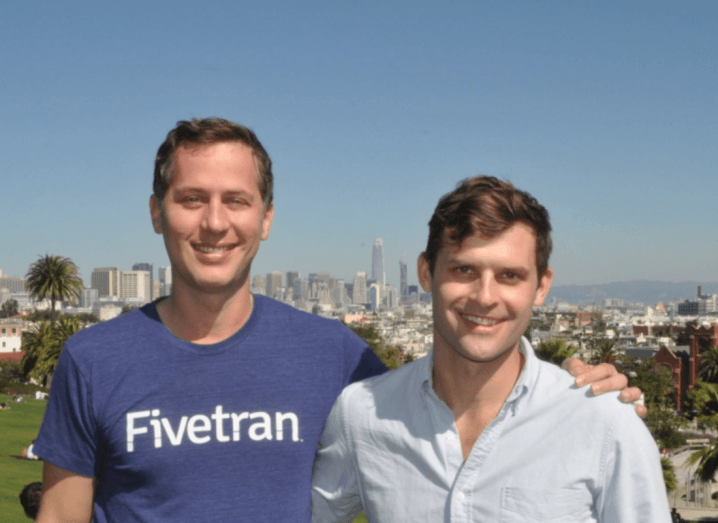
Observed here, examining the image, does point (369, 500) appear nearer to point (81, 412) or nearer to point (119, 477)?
point (119, 477)

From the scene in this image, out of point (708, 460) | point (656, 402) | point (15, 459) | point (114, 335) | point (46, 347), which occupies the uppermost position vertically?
point (114, 335)

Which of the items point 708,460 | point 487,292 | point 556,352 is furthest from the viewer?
point 556,352

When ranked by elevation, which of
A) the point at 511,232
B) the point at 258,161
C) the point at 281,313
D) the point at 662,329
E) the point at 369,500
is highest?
the point at 258,161

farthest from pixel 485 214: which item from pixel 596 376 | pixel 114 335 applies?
pixel 114 335

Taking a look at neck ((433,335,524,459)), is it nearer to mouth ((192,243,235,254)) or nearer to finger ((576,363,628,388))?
finger ((576,363,628,388))

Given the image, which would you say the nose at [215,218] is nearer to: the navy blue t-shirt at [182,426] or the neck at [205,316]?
the neck at [205,316]

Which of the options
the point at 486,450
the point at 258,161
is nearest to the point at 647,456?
the point at 486,450

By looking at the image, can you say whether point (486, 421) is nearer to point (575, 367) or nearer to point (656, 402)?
point (575, 367)
